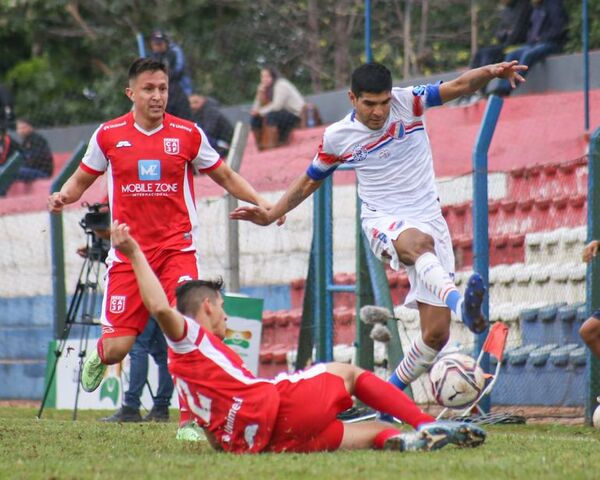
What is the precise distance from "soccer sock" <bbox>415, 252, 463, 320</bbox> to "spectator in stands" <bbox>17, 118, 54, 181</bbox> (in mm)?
12313

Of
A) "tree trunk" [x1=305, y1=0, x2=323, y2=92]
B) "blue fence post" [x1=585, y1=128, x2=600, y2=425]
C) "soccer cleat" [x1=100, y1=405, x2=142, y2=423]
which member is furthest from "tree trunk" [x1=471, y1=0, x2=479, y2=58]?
"soccer cleat" [x1=100, y1=405, x2=142, y2=423]

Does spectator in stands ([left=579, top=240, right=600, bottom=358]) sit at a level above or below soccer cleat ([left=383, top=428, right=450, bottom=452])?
above

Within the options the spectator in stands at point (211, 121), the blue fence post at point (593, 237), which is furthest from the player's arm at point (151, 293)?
the spectator in stands at point (211, 121)

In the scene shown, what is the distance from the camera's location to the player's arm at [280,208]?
A: 29.2 feet

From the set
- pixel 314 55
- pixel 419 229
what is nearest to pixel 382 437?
pixel 419 229

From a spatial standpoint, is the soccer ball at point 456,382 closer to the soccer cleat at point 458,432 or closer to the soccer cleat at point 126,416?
the soccer cleat at point 458,432

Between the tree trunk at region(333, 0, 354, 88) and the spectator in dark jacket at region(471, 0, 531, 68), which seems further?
the tree trunk at region(333, 0, 354, 88)

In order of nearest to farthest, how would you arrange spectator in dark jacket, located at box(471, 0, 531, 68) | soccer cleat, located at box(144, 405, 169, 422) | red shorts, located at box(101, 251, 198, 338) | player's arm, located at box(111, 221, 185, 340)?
player's arm, located at box(111, 221, 185, 340), red shorts, located at box(101, 251, 198, 338), soccer cleat, located at box(144, 405, 169, 422), spectator in dark jacket, located at box(471, 0, 531, 68)

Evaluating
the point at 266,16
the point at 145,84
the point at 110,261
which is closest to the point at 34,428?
the point at 110,261

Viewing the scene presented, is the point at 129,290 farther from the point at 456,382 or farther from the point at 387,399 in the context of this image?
the point at 387,399

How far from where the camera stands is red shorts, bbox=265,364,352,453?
6.78 m

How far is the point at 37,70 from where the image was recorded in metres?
27.5

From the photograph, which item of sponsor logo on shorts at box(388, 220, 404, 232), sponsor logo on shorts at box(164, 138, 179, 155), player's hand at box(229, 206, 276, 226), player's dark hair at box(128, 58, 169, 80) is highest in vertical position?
player's dark hair at box(128, 58, 169, 80)

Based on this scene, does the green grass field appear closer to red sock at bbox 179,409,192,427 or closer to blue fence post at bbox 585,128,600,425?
red sock at bbox 179,409,192,427
